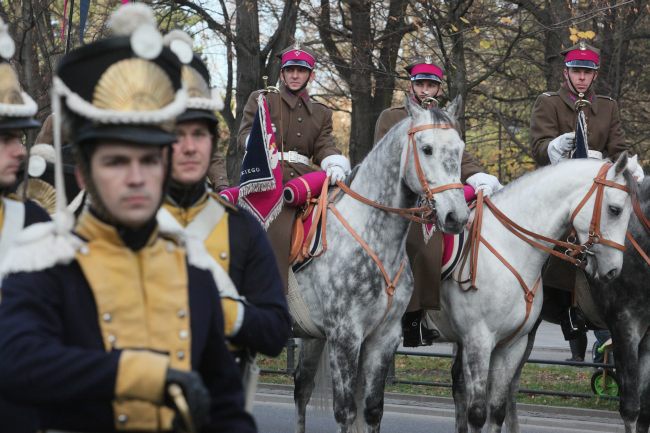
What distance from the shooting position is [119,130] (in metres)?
3.18

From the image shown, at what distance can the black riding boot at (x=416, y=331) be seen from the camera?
10.1 m

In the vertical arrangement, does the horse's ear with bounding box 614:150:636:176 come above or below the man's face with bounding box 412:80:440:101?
below

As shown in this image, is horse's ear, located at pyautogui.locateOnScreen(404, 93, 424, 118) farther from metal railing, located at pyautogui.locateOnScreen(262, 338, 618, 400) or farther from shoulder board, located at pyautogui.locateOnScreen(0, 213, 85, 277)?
shoulder board, located at pyautogui.locateOnScreen(0, 213, 85, 277)

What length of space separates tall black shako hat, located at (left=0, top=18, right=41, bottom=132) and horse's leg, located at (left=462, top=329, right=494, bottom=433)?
17.4 feet

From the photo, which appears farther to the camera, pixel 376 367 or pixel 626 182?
pixel 626 182

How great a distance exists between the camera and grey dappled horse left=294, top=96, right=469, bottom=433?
8844 mm

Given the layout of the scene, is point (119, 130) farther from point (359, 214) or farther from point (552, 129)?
point (552, 129)

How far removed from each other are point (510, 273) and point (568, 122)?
2.04m

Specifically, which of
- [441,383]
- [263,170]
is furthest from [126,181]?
[441,383]

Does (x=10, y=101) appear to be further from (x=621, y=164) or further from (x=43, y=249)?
(x=621, y=164)

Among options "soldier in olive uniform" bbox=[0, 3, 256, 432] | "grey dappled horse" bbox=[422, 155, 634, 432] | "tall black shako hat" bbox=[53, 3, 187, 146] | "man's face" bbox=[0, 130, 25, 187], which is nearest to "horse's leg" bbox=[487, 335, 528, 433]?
"grey dappled horse" bbox=[422, 155, 634, 432]

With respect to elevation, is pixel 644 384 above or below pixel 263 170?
below

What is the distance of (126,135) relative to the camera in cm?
316

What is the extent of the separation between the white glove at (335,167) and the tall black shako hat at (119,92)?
6119 millimetres
